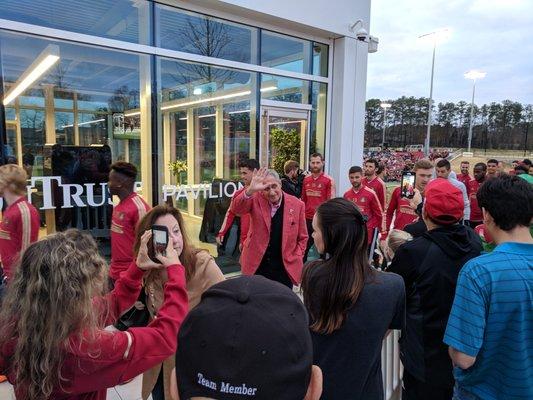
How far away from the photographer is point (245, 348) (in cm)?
69

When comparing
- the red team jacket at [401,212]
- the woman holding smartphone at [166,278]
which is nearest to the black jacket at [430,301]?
the woman holding smartphone at [166,278]

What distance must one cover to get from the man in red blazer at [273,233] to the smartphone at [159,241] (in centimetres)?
182

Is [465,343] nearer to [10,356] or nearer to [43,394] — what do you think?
[43,394]

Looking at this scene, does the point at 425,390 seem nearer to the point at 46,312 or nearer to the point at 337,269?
the point at 337,269

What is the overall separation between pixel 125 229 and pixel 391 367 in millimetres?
2325

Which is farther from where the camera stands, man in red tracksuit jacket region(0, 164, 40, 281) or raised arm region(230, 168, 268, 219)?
raised arm region(230, 168, 268, 219)

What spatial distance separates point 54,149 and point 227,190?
7.99ft

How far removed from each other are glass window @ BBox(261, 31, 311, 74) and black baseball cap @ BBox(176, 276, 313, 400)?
19.0ft

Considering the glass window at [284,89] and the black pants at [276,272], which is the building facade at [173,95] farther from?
the black pants at [276,272]

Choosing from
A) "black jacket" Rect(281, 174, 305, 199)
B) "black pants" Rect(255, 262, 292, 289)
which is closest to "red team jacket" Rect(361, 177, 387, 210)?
"black jacket" Rect(281, 174, 305, 199)

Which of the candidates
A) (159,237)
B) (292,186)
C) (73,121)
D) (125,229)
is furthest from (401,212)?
(73,121)

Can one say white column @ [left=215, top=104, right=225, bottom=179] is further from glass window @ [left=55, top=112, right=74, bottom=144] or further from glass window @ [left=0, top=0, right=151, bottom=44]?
glass window @ [left=55, top=112, right=74, bottom=144]

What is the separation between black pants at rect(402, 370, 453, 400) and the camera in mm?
1906

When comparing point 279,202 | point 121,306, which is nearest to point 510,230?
point 121,306
